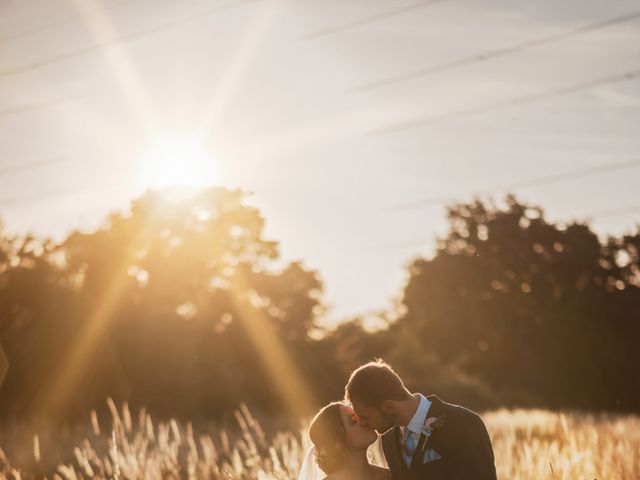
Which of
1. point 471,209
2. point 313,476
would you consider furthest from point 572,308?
point 313,476

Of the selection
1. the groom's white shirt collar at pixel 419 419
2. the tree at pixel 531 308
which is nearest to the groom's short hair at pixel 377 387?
the groom's white shirt collar at pixel 419 419

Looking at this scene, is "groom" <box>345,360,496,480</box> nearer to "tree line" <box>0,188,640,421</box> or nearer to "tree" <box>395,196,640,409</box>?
"tree line" <box>0,188,640,421</box>

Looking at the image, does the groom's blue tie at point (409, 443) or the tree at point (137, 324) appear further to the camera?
the tree at point (137, 324)

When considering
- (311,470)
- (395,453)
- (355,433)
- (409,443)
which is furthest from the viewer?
(311,470)

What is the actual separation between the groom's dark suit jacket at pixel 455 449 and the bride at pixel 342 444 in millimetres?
983

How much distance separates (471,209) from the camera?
4769cm

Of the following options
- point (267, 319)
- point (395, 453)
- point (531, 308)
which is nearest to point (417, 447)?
point (395, 453)

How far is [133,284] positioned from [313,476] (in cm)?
2334

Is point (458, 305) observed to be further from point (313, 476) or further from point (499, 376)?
point (313, 476)

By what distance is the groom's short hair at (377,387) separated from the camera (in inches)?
188

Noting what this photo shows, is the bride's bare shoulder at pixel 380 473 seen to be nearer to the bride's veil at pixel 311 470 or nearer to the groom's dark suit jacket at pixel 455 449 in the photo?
the bride's veil at pixel 311 470

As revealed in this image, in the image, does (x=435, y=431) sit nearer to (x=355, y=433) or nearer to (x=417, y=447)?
(x=417, y=447)

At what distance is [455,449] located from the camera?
4.61 meters

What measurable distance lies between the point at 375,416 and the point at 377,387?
0.67 ft
